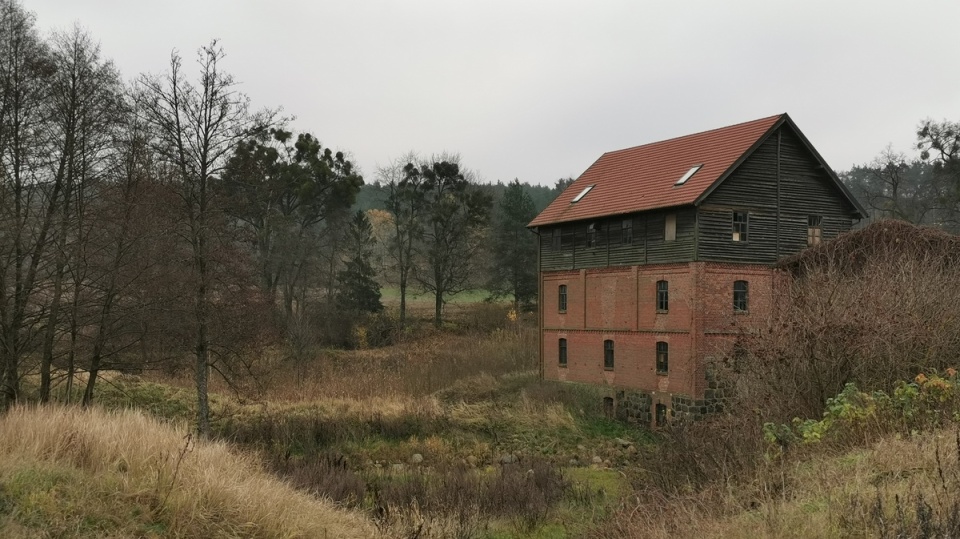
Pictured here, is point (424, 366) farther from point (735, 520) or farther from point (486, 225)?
point (735, 520)

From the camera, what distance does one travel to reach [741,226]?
2873 cm

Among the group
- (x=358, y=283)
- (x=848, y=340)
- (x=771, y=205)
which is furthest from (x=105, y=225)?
(x=358, y=283)

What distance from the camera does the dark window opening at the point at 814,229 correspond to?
99.5 feet

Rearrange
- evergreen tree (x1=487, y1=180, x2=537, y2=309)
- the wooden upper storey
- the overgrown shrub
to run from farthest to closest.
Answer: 1. evergreen tree (x1=487, y1=180, x2=537, y2=309)
2. the wooden upper storey
3. the overgrown shrub

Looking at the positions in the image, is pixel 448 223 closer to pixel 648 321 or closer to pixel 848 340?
pixel 648 321

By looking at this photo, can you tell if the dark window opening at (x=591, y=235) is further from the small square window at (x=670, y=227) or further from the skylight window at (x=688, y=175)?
the skylight window at (x=688, y=175)

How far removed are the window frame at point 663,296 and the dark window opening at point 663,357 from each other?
4.40ft

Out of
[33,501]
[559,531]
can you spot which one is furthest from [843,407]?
[33,501]

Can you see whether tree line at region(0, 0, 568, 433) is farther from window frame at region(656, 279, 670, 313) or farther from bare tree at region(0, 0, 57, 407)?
window frame at region(656, 279, 670, 313)

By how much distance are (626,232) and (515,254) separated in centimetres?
2353

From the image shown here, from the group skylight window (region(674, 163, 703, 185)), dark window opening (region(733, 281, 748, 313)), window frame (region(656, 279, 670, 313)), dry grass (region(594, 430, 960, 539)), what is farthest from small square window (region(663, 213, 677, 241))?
dry grass (region(594, 430, 960, 539))

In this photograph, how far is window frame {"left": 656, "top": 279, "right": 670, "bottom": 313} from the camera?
95.2 ft

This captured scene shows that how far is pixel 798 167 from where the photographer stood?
98.3ft

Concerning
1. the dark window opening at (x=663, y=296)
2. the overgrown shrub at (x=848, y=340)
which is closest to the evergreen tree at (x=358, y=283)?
the dark window opening at (x=663, y=296)
